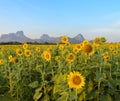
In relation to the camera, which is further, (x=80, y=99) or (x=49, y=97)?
(x=49, y=97)

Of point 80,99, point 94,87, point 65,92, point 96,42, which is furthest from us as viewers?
point 96,42

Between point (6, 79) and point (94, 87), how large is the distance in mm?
2182

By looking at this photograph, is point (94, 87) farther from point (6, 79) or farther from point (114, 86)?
point (6, 79)

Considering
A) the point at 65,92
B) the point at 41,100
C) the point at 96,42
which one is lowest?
the point at 41,100

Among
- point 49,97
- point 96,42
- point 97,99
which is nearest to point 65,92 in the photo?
point 97,99

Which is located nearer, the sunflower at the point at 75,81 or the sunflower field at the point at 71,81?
the sunflower at the point at 75,81

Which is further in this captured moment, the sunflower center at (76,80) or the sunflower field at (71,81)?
the sunflower field at (71,81)

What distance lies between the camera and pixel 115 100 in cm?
497

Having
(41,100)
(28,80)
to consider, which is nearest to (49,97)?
(41,100)

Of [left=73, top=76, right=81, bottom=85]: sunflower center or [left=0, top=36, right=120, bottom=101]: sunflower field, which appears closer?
[left=73, top=76, right=81, bottom=85]: sunflower center

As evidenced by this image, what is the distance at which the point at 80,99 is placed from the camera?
466cm

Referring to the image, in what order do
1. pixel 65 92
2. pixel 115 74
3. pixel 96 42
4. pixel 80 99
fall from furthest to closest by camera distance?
1. pixel 96 42
2. pixel 115 74
3. pixel 80 99
4. pixel 65 92

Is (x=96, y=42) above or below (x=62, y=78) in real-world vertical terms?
above

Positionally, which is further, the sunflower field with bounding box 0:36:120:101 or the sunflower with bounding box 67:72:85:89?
the sunflower field with bounding box 0:36:120:101
